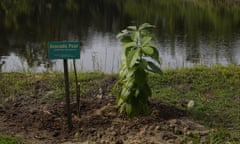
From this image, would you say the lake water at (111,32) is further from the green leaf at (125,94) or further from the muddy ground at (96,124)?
the green leaf at (125,94)

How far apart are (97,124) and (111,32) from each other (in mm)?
14861

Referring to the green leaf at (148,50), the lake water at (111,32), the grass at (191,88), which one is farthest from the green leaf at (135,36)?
the lake water at (111,32)

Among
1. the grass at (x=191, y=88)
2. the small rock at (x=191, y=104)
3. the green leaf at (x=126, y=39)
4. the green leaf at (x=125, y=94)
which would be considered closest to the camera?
the green leaf at (x=125, y=94)

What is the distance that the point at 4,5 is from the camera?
31484mm

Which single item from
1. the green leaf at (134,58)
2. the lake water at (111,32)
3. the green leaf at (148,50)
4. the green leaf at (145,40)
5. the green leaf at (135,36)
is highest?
the lake water at (111,32)

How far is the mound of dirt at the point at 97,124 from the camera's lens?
462 centimetres

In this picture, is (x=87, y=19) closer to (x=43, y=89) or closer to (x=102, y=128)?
(x=43, y=89)

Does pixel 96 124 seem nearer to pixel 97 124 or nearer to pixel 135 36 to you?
pixel 97 124

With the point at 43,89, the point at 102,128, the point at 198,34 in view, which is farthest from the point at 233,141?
the point at 198,34

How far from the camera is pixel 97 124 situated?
5.10 meters

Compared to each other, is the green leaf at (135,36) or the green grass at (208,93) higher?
the green leaf at (135,36)

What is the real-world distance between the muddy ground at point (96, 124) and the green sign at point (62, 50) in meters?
0.81

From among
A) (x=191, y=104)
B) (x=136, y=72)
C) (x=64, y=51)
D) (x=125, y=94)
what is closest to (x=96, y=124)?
(x=125, y=94)

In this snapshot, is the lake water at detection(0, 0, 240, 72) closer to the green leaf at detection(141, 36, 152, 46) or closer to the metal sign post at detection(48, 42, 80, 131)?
the metal sign post at detection(48, 42, 80, 131)
